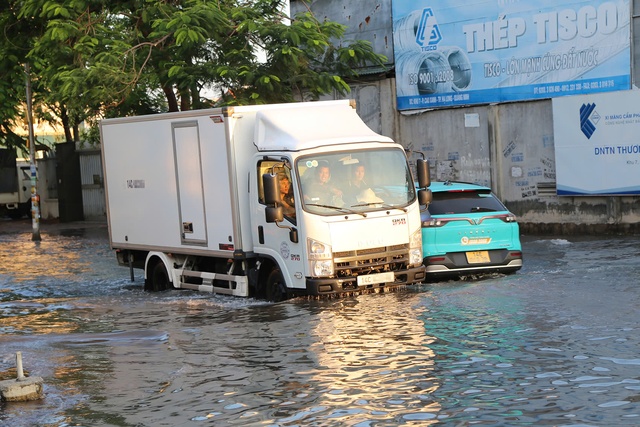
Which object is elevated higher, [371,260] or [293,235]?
[293,235]

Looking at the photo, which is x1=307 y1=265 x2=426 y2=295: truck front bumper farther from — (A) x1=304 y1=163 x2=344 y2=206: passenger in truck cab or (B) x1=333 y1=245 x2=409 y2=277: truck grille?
(A) x1=304 y1=163 x2=344 y2=206: passenger in truck cab

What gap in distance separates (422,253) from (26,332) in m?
5.41

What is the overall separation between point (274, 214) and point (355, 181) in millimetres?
1222

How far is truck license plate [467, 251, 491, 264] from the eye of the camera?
53.2ft

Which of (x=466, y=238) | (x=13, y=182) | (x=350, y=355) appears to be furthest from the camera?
(x=13, y=182)

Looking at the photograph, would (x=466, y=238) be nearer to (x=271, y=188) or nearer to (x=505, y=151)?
(x=271, y=188)

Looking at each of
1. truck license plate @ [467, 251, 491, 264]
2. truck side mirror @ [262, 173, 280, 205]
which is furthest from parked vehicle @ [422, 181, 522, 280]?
truck side mirror @ [262, 173, 280, 205]

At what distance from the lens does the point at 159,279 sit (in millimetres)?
18953

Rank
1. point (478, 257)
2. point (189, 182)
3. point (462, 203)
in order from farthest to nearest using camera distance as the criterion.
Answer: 1. point (189, 182)
2. point (462, 203)
3. point (478, 257)

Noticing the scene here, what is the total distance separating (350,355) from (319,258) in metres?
3.55

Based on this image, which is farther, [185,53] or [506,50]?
[506,50]

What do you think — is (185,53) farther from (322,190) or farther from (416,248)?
(416,248)

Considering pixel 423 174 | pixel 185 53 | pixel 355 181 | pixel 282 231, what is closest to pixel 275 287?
pixel 282 231

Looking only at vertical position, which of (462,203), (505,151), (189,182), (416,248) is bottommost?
(416,248)
